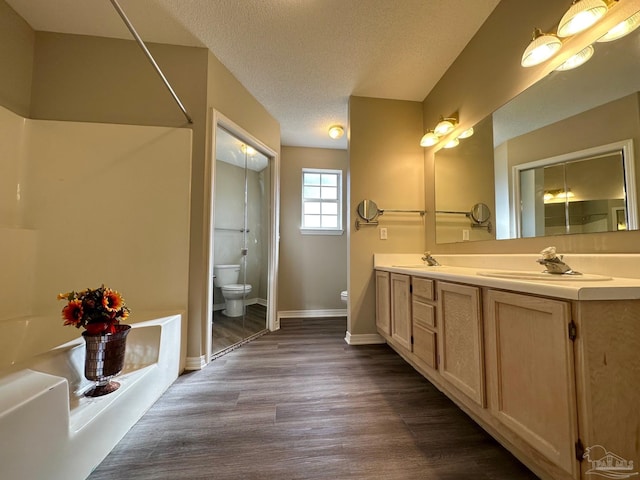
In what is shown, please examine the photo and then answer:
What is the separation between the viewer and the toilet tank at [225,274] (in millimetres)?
2369

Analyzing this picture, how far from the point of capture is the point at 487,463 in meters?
1.04

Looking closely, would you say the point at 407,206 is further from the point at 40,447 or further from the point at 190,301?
the point at 40,447

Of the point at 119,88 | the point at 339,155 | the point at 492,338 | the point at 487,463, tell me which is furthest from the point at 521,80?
the point at 119,88

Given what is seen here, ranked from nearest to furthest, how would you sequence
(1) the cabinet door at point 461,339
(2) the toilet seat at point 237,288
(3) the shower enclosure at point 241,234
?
(1) the cabinet door at point 461,339 < (3) the shower enclosure at point 241,234 < (2) the toilet seat at point 237,288

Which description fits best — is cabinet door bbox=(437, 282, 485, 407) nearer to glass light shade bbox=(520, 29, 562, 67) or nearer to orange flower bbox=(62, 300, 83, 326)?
glass light shade bbox=(520, 29, 562, 67)

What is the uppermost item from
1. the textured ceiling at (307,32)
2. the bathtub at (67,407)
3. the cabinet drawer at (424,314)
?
the textured ceiling at (307,32)

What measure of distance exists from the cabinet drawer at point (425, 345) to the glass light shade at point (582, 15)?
1.68 meters

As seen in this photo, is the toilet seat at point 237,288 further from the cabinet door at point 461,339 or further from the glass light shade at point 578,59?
the glass light shade at point 578,59

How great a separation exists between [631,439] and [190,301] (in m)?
2.30

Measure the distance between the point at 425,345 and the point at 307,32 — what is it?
242 cm

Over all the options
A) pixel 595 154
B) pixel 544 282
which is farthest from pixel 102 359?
pixel 595 154

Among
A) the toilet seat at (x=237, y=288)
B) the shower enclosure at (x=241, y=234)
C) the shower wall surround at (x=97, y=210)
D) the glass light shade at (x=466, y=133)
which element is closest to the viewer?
the shower wall surround at (x=97, y=210)

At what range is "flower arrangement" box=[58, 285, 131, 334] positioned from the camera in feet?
3.50

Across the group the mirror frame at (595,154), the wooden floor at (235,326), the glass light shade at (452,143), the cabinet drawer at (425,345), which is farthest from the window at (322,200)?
the mirror frame at (595,154)
